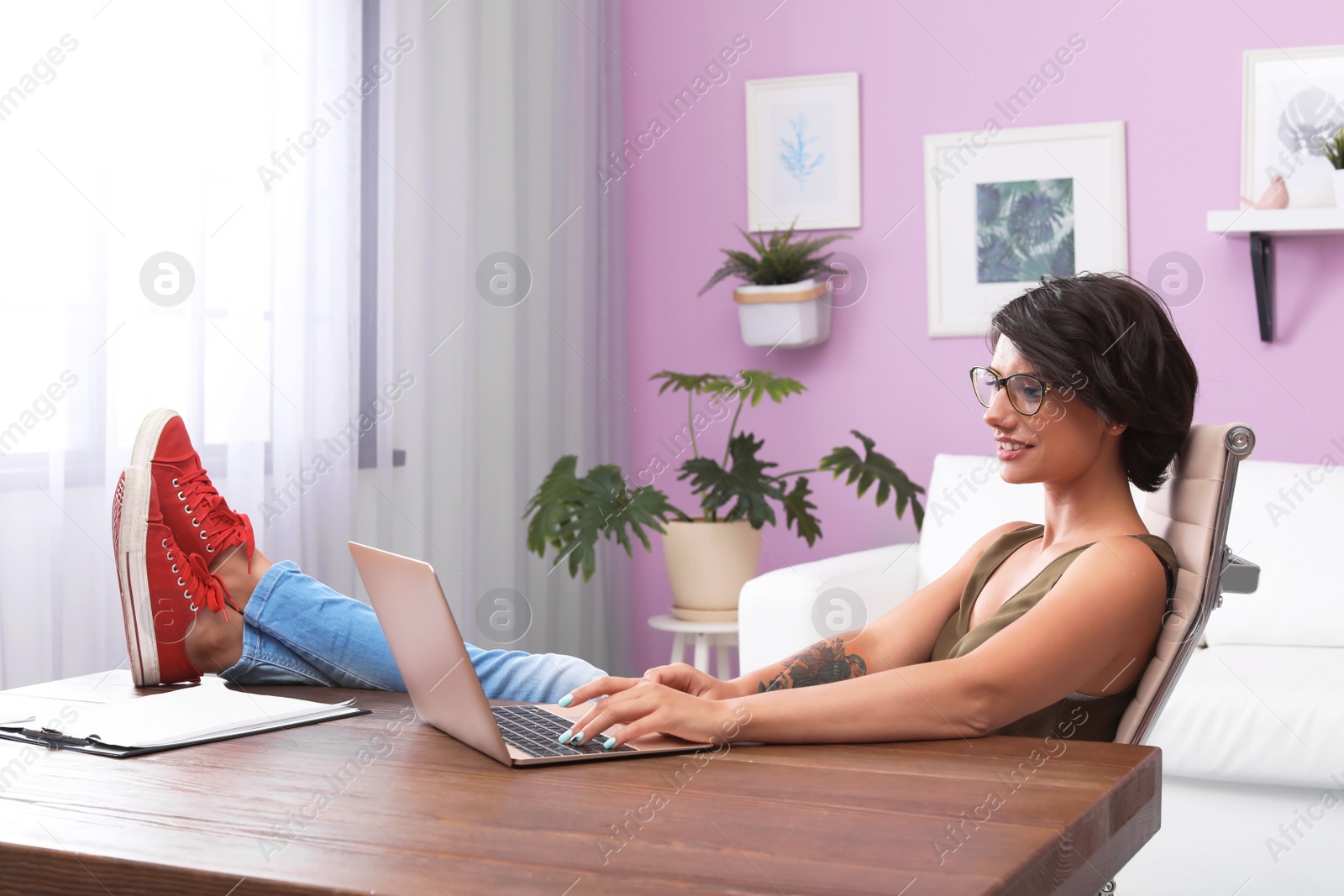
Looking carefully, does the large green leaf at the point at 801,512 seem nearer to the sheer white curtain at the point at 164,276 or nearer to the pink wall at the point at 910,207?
the pink wall at the point at 910,207

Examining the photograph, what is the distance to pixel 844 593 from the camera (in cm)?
257

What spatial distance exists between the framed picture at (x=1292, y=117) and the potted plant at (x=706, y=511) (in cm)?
120

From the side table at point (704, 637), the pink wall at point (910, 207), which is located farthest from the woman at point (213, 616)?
the pink wall at point (910, 207)

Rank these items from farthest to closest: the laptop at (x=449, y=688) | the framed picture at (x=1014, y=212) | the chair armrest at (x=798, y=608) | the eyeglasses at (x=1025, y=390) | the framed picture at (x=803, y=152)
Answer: the framed picture at (x=803, y=152), the framed picture at (x=1014, y=212), the chair armrest at (x=798, y=608), the eyeglasses at (x=1025, y=390), the laptop at (x=449, y=688)

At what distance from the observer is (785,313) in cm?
336

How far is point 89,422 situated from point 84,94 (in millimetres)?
531

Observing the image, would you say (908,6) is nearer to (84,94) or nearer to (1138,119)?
(1138,119)

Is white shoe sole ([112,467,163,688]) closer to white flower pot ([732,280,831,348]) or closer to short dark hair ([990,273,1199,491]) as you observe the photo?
short dark hair ([990,273,1199,491])

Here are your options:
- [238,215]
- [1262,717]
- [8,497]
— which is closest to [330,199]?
[238,215]

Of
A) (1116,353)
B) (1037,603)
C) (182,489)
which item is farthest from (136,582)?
(1116,353)

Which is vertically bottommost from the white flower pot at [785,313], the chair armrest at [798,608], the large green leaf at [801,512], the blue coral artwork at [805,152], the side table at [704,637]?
the side table at [704,637]

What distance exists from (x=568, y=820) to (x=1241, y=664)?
6.26 ft

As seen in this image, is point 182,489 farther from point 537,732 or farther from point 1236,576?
point 1236,576

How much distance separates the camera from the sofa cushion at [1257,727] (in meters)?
2.04
